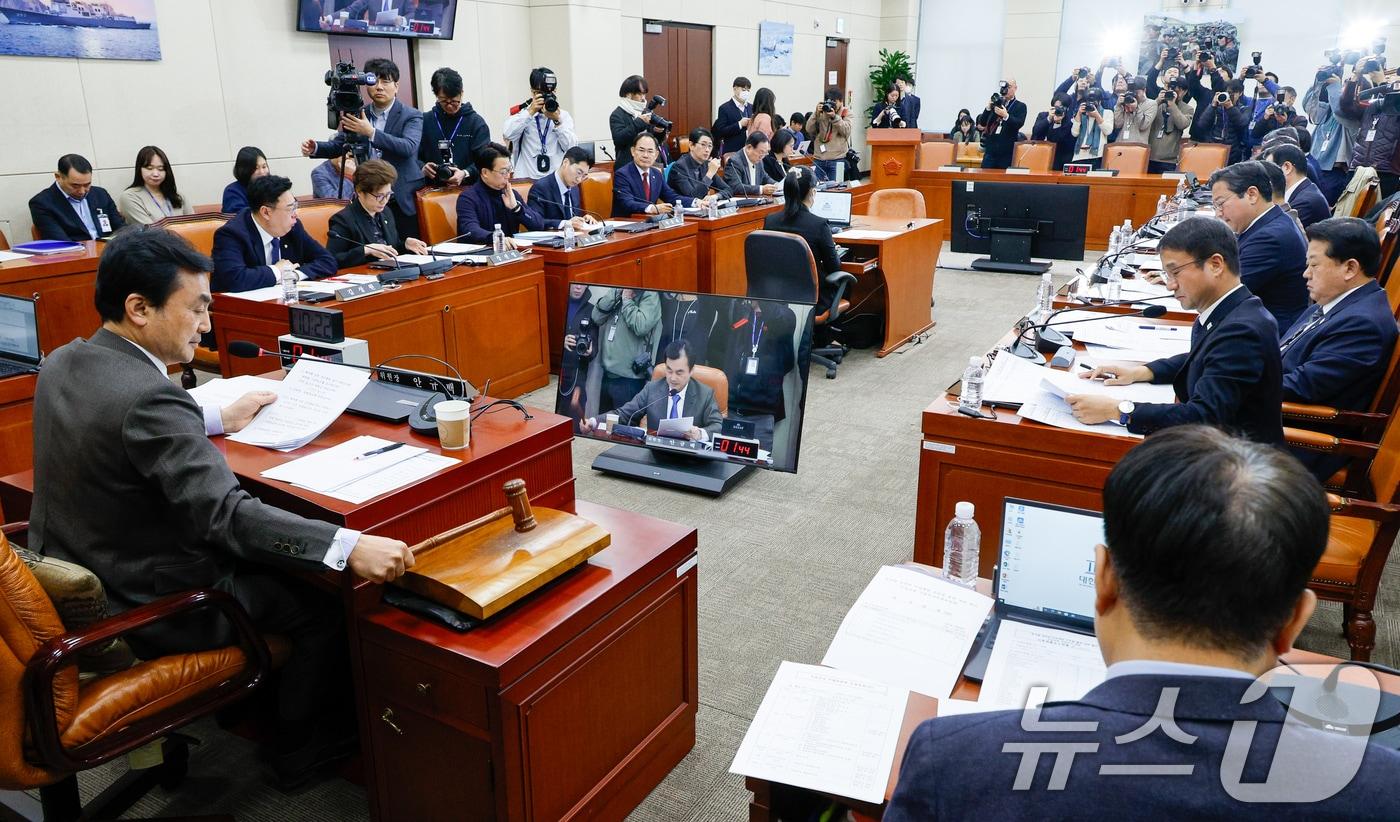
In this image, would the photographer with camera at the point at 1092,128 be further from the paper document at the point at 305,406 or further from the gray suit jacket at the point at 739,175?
the paper document at the point at 305,406

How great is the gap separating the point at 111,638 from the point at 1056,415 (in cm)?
221

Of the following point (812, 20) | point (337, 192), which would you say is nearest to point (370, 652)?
point (337, 192)

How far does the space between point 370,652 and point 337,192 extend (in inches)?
203

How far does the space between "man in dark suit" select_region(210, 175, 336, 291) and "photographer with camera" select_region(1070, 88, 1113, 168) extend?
10.2 meters

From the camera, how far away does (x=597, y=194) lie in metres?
6.04

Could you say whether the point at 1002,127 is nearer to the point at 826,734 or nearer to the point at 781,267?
the point at 781,267

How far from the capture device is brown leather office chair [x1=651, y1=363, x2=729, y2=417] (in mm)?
3428

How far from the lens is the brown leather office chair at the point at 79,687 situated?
152cm

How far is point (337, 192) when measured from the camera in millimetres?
6191

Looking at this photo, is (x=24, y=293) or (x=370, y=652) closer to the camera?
(x=370, y=652)

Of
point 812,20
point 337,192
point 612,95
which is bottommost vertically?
point 337,192

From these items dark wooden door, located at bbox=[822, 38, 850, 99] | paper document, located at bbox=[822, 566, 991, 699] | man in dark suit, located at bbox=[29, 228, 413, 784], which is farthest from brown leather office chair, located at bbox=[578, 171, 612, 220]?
dark wooden door, located at bbox=[822, 38, 850, 99]

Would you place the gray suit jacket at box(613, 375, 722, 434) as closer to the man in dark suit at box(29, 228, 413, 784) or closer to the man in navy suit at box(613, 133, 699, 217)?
the man in dark suit at box(29, 228, 413, 784)

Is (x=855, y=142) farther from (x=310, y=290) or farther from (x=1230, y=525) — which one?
(x=1230, y=525)
